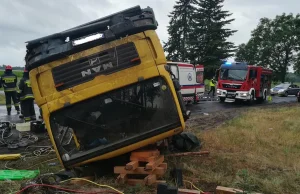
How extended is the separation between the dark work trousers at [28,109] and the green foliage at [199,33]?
36240 mm

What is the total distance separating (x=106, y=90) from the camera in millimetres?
5211

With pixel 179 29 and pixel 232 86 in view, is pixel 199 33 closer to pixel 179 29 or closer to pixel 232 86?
pixel 179 29

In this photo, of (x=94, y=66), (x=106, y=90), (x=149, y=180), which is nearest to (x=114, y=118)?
(x=106, y=90)

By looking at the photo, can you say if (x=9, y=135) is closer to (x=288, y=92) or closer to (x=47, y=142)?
(x=47, y=142)

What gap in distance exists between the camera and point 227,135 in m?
9.52

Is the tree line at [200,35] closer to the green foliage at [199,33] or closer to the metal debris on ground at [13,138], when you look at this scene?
the green foliage at [199,33]

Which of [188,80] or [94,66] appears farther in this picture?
[188,80]

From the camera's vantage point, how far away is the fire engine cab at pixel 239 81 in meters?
21.1

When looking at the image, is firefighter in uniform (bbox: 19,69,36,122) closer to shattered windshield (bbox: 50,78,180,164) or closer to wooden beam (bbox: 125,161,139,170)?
shattered windshield (bbox: 50,78,180,164)

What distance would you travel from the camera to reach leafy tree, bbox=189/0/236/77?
46125 mm

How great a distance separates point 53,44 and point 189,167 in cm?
315

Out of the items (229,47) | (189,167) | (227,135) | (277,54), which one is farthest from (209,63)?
(189,167)

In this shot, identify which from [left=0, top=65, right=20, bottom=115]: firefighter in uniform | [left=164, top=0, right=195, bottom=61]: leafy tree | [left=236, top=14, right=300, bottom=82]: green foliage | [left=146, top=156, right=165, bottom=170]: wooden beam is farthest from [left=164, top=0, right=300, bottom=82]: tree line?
[left=146, top=156, right=165, bottom=170]: wooden beam

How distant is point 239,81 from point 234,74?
1.85 feet
